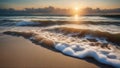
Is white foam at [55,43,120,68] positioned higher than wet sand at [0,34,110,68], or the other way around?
white foam at [55,43,120,68]

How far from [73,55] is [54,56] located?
0.50m

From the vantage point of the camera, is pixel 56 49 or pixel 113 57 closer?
pixel 113 57

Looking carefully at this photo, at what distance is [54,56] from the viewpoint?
4406mm

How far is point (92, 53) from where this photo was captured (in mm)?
4297

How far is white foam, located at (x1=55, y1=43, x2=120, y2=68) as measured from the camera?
3.80m

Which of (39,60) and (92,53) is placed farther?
(92,53)

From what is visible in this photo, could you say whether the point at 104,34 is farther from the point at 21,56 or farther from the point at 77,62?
the point at 21,56

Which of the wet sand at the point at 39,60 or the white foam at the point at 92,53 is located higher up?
the white foam at the point at 92,53

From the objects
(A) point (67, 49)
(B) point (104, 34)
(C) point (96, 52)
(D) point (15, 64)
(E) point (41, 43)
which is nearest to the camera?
(D) point (15, 64)

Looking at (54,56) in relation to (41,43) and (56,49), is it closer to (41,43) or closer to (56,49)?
(56,49)

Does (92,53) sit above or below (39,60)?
above

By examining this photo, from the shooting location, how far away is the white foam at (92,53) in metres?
3.80

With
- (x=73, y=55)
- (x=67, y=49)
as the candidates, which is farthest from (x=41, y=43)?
(x=73, y=55)

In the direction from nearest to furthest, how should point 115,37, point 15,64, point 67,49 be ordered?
1. point 15,64
2. point 67,49
3. point 115,37
